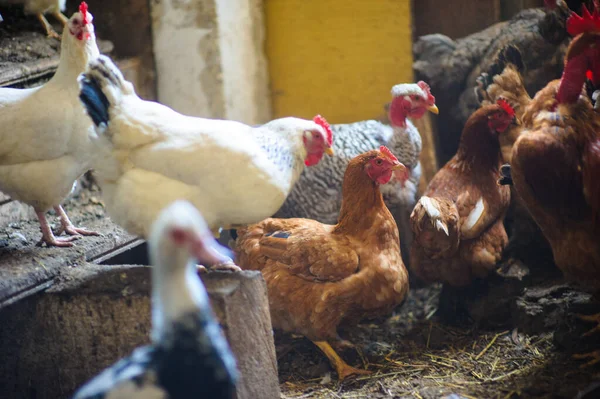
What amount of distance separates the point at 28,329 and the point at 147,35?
2456mm

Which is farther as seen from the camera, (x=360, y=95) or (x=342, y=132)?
(x=360, y=95)

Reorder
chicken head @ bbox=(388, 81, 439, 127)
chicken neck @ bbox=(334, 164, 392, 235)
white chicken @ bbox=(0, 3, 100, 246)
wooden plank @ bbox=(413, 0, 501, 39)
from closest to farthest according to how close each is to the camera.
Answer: white chicken @ bbox=(0, 3, 100, 246)
chicken neck @ bbox=(334, 164, 392, 235)
chicken head @ bbox=(388, 81, 439, 127)
wooden plank @ bbox=(413, 0, 501, 39)

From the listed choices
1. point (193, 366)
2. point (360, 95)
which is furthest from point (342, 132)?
point (193, 366)

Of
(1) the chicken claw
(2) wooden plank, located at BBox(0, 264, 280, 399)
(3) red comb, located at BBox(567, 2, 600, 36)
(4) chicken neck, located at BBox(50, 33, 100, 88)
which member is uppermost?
(3) red comb, located at BBox(567, 2, 600, 36)

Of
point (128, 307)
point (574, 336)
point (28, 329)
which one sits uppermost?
point (128, 307)

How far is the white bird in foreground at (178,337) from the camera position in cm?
153

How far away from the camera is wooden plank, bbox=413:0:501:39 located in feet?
14.6

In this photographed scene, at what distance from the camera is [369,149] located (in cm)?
396

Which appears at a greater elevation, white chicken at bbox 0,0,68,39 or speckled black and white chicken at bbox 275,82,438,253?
white chicken at bbox 0,0,68,39

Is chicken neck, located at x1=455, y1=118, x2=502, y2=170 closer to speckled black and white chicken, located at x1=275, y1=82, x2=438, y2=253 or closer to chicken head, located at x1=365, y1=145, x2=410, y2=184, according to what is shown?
speckled black and white chicken, located at x1=275, y1=82, x2=438, y2=253

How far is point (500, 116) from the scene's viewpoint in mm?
3459

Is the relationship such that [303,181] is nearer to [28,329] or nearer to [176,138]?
[176,138]

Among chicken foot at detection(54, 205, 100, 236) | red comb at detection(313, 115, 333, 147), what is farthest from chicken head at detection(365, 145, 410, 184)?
chicken foot at detection(54, 205, 100, 236)

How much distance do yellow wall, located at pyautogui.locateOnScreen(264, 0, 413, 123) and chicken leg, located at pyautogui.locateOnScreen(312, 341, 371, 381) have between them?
7.12 ft
